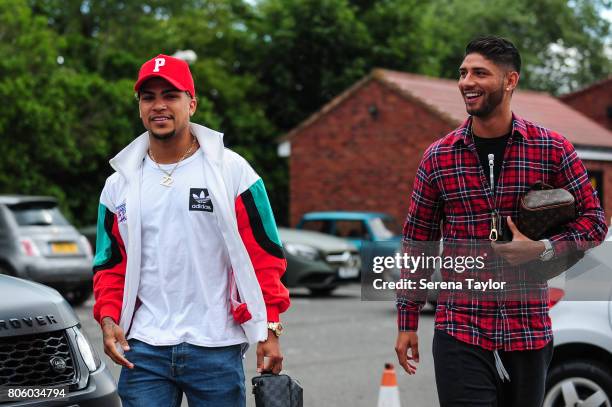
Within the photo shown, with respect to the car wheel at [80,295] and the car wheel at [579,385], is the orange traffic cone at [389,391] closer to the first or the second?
the car wheel at [579,385]

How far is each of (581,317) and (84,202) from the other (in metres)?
25.4

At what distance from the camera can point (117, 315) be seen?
12.8 feet

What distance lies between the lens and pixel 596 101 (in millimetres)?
38406

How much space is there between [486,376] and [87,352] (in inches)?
64.8

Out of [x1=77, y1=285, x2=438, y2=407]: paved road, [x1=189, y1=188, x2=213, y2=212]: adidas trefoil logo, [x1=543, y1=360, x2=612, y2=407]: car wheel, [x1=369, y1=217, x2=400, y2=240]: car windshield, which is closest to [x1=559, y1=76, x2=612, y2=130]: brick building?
[x1=369, y1=217, x2=400, y2=240]: car windshield

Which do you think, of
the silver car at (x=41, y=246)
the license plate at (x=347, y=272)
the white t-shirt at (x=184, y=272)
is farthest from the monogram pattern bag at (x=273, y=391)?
the license plate at (x=347, y=272)

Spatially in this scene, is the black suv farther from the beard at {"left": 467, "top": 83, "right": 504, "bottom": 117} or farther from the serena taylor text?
the beard at {"left": 467, "top": 83, "right": 504, "bottom": 117}

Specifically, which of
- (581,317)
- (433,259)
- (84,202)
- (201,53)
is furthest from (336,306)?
(201,53)

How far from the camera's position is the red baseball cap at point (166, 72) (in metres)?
3.88

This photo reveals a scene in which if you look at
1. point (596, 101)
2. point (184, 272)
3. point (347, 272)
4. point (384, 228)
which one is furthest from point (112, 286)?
point (596, 101)

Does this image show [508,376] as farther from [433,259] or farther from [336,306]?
[336,306]

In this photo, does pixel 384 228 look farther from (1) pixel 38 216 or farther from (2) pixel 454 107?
(1) pixel 38 216

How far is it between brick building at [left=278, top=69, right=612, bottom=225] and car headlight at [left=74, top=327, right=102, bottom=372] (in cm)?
2265

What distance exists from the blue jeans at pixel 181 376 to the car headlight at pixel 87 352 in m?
0.60
